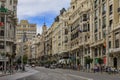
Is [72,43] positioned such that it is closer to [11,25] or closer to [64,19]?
[64,19]

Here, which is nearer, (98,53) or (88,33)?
(98,53)

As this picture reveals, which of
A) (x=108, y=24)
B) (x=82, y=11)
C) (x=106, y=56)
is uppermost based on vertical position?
(x=82, y=11)

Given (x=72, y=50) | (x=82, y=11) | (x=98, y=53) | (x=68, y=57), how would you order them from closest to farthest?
(x=98, y=53) < (x=82, y=11) < (x=72, y=50) < (x=68, y=57)

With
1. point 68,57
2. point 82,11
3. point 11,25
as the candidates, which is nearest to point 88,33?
point 82,11

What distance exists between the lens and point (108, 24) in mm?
83312

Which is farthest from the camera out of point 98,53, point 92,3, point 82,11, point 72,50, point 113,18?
point 72,50

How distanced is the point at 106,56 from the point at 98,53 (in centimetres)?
923

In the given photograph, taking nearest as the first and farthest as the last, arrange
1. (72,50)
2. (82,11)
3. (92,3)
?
(92,3)
(82,11)
(72,50)

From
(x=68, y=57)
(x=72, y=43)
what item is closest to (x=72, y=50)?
(x=72, y=43)

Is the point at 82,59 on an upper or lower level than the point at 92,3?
lower

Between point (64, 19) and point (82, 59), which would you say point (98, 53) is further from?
point (64, 19)

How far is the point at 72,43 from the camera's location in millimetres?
131875


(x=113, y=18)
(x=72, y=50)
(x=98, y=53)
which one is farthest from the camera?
(x=72, y=50)

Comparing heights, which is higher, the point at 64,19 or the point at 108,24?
the point at 64,19
